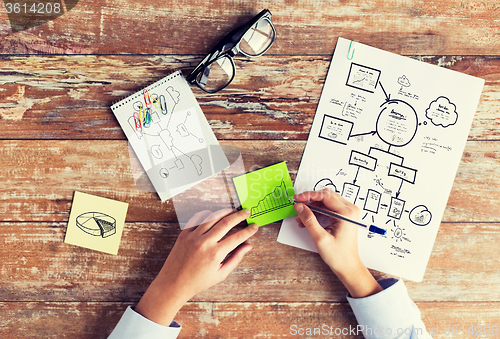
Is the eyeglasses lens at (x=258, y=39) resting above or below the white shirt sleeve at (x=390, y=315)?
above

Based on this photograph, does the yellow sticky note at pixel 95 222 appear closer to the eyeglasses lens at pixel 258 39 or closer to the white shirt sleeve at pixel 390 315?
the eyeglasses lens at pixel 258 39

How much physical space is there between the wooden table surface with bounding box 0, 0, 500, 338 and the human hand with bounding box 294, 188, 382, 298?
61 millimetres

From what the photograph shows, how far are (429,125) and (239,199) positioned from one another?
21.6 inches

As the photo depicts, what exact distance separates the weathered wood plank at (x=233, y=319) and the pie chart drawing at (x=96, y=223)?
0.21 m

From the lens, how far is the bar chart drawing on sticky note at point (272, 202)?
0.79 m

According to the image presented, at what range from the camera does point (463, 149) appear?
80 centimetres

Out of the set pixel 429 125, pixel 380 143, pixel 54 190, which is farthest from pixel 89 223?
pixel 429 125

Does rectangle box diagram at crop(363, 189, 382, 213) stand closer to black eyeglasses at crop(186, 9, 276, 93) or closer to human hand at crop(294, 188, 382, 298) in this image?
human hand at crop(294, 188, 382, 298)

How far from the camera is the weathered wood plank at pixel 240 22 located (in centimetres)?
77

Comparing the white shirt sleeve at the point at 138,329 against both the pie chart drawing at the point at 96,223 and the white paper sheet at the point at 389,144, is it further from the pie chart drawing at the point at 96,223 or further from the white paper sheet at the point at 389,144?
the white paper sheet at the point at 389,144

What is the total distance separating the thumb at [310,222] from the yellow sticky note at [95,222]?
1.54 ft

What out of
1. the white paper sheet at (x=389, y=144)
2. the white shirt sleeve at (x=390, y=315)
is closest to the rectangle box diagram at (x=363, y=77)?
the white paper sheet at (x=389, y=144)

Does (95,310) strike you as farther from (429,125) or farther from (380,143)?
(429,125)

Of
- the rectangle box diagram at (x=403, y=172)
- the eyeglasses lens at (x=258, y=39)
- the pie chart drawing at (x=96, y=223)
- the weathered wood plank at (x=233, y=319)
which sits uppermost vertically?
the eyeglasses lens at (x=258, y=39)
